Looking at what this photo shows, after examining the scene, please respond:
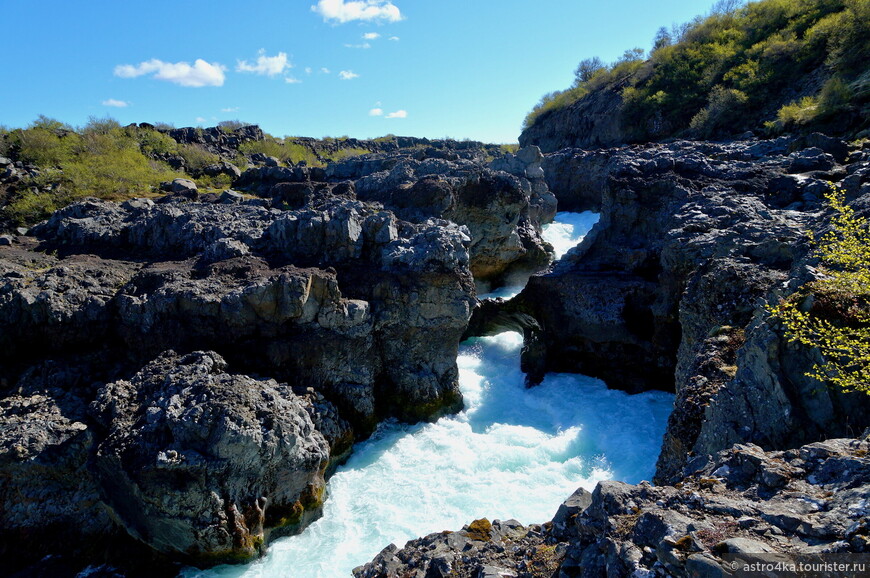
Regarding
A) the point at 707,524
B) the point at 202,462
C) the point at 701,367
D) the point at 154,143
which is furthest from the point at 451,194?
the point at 154,143

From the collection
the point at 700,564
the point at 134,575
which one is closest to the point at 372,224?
the point at 134,575

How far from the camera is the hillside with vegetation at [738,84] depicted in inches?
1157

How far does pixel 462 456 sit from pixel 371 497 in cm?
338

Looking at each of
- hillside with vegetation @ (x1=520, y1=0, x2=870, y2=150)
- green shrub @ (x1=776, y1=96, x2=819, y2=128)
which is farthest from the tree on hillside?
green shrub @ (x1=776, y1=96, x2=819, y2=128)

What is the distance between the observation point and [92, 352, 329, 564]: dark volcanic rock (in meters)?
10.9

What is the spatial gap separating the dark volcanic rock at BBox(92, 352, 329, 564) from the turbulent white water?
941mm

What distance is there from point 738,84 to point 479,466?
4372 cm

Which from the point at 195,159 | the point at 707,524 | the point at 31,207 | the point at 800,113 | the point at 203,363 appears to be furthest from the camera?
the point at 195,159

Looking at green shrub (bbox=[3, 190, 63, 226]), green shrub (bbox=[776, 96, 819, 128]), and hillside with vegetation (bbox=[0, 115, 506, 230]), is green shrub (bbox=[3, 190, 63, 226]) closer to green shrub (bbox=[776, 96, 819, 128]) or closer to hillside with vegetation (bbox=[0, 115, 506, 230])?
hillside with vegetation (bbox=[0, 115, 506, 230])

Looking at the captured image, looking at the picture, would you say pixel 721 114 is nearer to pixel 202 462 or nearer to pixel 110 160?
pixel 202 462

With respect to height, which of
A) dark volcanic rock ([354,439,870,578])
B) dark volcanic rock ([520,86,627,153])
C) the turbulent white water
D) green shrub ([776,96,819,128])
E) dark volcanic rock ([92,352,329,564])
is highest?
dark volcanic rock ([520,86,627,153])

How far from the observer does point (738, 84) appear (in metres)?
41.3

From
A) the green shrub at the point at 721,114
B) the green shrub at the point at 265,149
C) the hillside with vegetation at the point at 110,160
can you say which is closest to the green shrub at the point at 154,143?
the hillside with vegetation at the point at 110,160

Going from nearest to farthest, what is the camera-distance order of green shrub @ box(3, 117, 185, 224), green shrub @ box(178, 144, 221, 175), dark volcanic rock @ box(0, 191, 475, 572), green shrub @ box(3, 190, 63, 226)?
dark volcanic rock @ box(0, 191, 475, 572)
green shrub @ box(3, 190, 63, 226)
green shrub @ box(3, 117, 185, 224)
green shrub @ box(178, 144, 221, 175)
